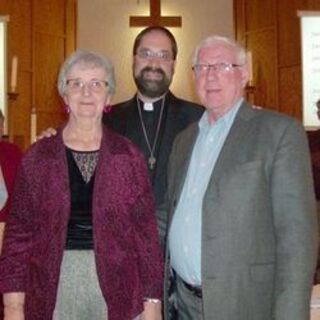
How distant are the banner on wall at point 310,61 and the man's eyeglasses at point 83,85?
4.51 metres

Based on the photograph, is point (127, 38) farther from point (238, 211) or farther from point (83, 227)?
point (238, 211)

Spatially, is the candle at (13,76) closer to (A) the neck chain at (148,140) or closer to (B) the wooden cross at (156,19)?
(B) the wooden cross at (156,19)

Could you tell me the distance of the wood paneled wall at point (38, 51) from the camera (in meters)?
7.34

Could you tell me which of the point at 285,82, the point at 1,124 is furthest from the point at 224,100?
the point at 285,82

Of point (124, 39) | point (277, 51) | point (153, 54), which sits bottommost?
point (153, 54)

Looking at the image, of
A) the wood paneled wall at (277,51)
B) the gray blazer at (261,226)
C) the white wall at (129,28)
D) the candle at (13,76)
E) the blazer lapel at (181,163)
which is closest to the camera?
the gray blazer at (261,226)

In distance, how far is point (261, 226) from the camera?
2369mm

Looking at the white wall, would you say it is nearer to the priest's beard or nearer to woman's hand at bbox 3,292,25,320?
the priest's beard

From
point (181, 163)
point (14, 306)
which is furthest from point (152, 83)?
point (14, 306)

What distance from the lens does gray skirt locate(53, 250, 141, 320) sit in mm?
2477

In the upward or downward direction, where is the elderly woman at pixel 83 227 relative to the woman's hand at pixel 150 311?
upward

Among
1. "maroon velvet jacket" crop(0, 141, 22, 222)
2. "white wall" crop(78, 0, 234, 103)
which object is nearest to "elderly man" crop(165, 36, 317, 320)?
"maroon velvet jacket" crop(0, 141, 22, 222)

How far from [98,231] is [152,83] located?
3.53 feet

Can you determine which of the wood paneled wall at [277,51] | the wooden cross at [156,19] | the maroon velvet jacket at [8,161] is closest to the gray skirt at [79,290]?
the maroon velvet jacket at [8,161]
